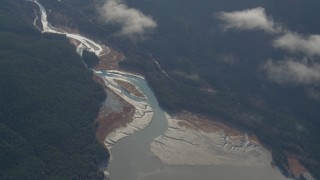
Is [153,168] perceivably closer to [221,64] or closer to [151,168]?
[151,168]

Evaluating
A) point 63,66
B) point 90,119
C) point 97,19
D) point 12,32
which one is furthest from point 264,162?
point 97,19

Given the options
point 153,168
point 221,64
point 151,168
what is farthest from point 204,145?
point 221,64

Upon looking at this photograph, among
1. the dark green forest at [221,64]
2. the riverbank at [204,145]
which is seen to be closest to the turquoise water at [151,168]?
the riverbank at [204,145]

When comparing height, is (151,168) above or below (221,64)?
below

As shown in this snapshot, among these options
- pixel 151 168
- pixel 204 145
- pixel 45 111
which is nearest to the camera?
pixel 151 168

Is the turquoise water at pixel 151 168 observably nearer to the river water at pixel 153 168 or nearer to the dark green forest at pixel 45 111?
the river water at pixel 153 168
